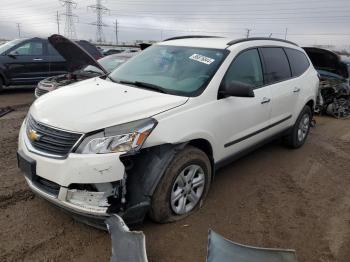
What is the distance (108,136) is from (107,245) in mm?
966

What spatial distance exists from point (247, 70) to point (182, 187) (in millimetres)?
1756

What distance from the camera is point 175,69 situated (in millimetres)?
4109

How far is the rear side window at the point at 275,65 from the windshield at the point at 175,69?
922mm

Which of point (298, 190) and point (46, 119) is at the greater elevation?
point (46, 119)

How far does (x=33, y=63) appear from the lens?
10.3 metres

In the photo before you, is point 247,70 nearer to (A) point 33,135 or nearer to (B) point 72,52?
(A) point 33,135

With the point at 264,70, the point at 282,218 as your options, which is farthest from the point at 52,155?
the point at 264,70

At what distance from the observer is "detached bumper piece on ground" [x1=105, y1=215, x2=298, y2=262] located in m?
2.73

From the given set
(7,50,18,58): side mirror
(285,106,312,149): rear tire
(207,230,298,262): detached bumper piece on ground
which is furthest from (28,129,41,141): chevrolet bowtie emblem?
(7,50,18,58): side mirror

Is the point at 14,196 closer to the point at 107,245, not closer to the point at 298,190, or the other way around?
the point at 107,245

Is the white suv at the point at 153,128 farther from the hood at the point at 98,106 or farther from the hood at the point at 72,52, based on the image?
the hood at the point at 72,52

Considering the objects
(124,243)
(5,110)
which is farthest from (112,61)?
(124,243)

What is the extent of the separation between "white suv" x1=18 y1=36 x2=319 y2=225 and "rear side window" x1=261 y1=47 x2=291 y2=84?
29 mm

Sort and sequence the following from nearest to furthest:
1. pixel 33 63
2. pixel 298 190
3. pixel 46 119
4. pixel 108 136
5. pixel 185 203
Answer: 1. pixel 108 136
2. pixel 46 119
3. pixel 185 203
4. pixel 298 190
5. pixel 33 63
